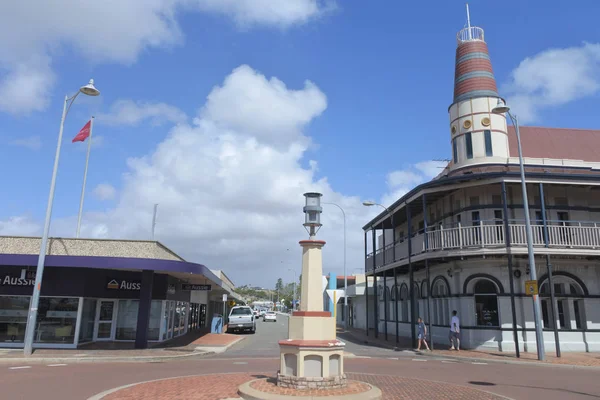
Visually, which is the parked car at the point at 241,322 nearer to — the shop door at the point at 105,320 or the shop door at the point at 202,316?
the shop door at the point at 202,316

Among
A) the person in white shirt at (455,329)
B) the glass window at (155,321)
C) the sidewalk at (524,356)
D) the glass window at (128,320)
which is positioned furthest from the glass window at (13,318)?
the person in white shirt at (455,329)

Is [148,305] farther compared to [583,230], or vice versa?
[583,230]

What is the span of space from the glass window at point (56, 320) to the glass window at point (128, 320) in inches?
90.2

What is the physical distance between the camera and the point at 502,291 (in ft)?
67.8

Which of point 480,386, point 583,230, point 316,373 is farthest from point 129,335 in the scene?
point 583,230

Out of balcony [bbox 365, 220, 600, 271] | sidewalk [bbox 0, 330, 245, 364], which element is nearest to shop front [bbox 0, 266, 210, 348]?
sidewalk [bbox 0, 330, 245, 364]

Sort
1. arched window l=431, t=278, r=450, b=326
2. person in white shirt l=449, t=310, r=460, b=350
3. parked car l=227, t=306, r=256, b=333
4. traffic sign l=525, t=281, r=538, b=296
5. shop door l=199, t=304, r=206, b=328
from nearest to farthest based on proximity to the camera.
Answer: traffic sign l=525, t=281, r=538, b=296 < person in white shirt l=449, t=310, r=460, b=350 < arched window l=431, t=278, r=450, b=326 < parked car l=227, t=306, r=256, b=333 < shop door l=199, t=304, r=206, b=328

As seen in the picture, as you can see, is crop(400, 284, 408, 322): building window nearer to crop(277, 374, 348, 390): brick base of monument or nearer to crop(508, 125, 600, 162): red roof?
crop(508, 125, 600, 162): red roof

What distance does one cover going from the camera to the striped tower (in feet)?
82.5

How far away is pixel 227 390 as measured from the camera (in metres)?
9.83

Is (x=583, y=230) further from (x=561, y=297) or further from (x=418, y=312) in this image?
(x=418, y=312)

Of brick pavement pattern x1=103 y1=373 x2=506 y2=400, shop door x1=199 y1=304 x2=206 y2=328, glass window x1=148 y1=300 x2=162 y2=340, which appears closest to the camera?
brick pavement pattern x1=103 y1=373 x2=506 y2=400

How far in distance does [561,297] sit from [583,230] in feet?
10.5

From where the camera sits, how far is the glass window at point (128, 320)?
68.1 feet
